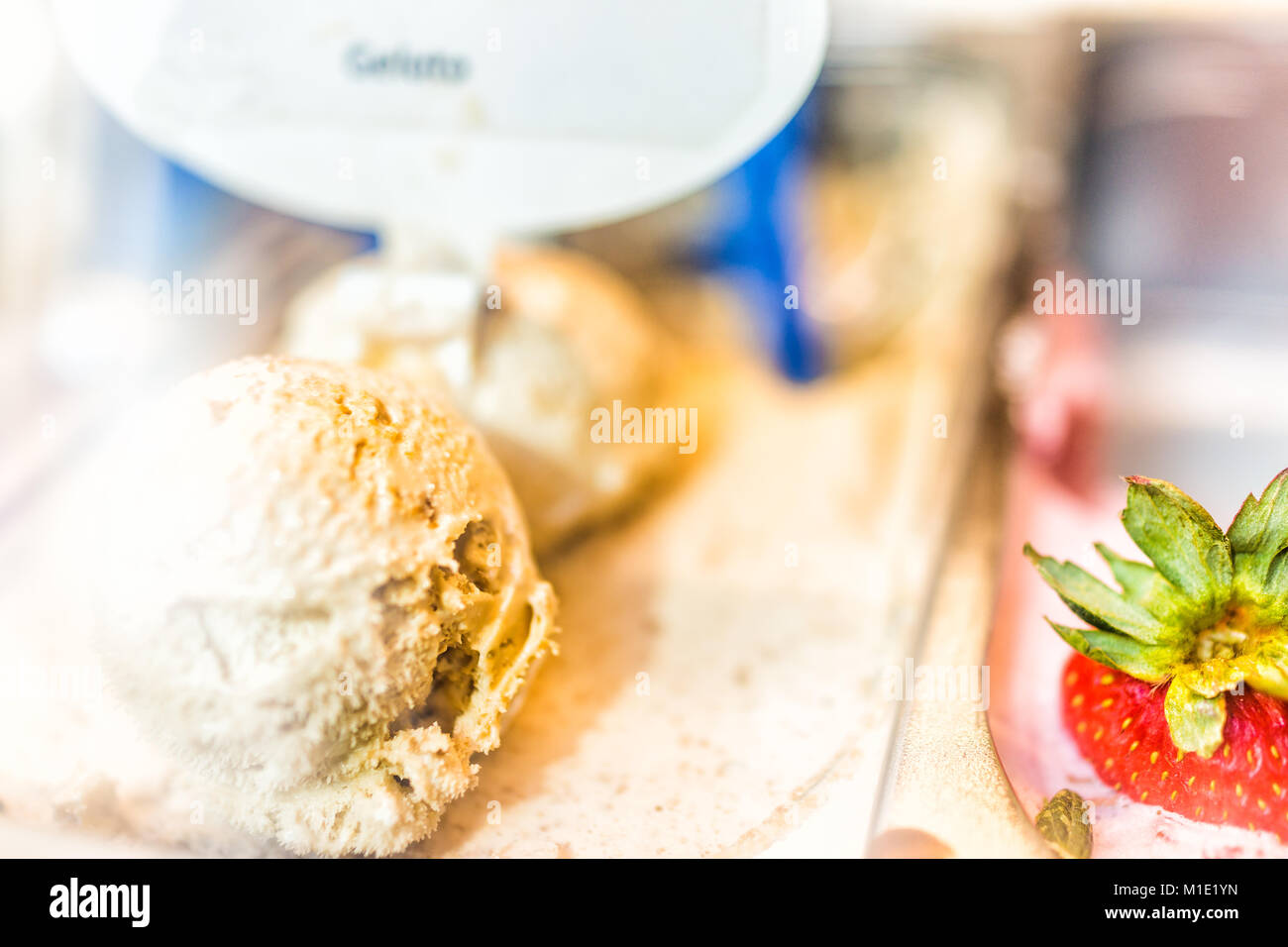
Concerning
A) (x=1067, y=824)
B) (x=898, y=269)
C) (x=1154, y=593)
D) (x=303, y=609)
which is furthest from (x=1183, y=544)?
(x=898, y=269)

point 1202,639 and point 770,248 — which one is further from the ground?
point 770,248

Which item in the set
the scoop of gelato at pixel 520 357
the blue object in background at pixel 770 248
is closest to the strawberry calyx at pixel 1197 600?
the scoop of gelato at pixel 520 357

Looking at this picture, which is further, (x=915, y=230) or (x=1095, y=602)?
(x=915, y=230)

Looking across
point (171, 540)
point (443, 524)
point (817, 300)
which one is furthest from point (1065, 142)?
point (171, 540)

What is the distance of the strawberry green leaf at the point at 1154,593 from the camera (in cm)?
49

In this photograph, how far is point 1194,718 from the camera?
Answer: 0.48 m

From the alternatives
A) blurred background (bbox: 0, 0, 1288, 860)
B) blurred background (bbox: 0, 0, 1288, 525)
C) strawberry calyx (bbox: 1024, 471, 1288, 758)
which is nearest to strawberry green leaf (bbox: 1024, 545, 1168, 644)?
strawberry calyx (bbox: 1024, 471, 1288, 758)

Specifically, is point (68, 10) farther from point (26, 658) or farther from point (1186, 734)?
point (1186, 734)

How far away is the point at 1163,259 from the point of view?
1033mm

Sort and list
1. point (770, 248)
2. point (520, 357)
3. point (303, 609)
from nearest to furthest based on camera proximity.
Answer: point (303, 609) → point (520, 357) → point (770, 248)

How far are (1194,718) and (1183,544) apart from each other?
A: 0.29 ft

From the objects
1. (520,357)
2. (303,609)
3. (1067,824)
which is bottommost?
(1067,824)

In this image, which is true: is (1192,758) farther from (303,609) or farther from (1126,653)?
(303,609)

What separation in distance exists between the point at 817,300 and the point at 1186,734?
681mm
